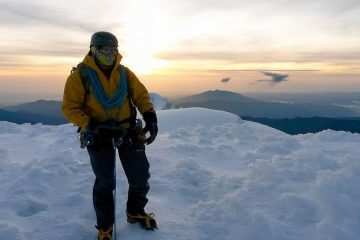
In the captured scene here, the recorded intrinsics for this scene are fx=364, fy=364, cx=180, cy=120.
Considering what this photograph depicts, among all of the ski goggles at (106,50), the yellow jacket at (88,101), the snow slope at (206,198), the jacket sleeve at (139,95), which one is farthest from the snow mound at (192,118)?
the ski goggles at (106,50)

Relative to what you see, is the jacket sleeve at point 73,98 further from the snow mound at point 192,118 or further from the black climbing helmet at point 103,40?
the snow mound at point 192,118

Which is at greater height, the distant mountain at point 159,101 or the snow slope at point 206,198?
the distant mountain at point 159,101

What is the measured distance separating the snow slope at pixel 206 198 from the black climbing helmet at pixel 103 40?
2499 mm

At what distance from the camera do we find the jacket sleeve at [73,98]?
14.7 ft

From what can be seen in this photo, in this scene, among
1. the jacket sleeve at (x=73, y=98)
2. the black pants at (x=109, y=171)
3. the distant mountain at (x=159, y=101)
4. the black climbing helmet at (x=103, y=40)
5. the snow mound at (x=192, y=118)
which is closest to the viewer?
the jacket sleeve at (x=73, y=98)

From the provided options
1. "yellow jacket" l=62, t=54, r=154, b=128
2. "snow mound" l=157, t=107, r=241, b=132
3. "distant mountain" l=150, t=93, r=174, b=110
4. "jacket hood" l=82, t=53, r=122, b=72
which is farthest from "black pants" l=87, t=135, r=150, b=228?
"distant mountain" l=150, t=93, r=174, b=110

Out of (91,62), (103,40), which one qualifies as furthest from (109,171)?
(103,40)

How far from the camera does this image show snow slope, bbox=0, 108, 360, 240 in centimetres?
503

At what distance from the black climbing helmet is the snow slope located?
2499 millimetres

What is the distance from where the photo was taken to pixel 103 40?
458 cm

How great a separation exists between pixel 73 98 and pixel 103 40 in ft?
2.69

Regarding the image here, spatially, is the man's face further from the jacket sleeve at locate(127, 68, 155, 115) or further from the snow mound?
the snow mound

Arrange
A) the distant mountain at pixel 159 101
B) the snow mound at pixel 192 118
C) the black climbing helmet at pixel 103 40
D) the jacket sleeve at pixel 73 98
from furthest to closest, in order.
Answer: the distant mountain at pixel 159 101, the snow mound at pixel 192 118, the black climbing helmet at pixel 103 40, the jacket sleeve at pixel 73 98

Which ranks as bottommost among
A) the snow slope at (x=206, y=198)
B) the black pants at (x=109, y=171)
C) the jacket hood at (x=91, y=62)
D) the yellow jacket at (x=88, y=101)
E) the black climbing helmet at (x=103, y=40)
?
the snow slope at (x=206, y=198)
